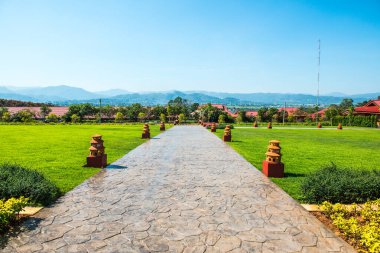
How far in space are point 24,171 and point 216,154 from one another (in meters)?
8.38

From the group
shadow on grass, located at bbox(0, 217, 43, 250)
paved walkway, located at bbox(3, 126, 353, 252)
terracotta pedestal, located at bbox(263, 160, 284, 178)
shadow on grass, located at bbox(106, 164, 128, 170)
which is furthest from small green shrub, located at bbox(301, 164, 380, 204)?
shadow on grass, located at bbox(106, 164, 128, 170)

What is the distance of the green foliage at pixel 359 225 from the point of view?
12.6 feet

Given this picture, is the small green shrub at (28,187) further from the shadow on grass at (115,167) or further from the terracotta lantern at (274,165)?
the terracotta lantern at (274,165)

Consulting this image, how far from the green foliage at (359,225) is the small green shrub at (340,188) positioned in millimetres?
380

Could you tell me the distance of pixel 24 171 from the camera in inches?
261

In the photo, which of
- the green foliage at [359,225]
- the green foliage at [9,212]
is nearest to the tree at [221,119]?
the green foliage at [359,225]

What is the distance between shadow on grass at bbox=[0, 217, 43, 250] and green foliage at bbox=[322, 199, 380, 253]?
5040mm

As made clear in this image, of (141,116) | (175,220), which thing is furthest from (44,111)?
(175,220)

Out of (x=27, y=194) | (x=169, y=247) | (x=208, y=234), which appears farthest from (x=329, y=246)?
(x=27, y=194)

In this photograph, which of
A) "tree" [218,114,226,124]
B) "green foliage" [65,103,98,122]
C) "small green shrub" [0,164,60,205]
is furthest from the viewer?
"green foliage" [65,103,98,122]

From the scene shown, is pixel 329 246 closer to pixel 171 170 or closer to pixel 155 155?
pixel 171 170

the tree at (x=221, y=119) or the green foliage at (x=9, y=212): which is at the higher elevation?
the green foliage at (x=9, y=212)

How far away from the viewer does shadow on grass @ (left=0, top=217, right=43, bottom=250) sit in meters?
4.15

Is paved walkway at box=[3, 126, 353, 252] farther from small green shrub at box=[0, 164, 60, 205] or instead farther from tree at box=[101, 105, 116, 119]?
tree at box=[101, 105, 116, 119]
